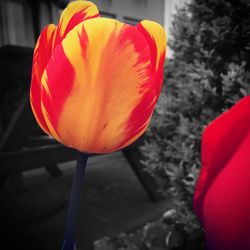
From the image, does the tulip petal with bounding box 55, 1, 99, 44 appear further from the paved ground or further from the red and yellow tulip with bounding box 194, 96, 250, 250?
the paved ground

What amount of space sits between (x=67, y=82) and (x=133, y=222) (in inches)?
77.4

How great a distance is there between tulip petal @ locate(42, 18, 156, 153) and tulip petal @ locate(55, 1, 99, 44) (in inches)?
1.7

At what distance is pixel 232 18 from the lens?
1174 mm

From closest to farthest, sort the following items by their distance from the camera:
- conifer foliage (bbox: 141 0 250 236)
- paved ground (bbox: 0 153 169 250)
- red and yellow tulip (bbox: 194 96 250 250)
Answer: red and yellow tulip (bbox: 194 96 250 250)
conifer foliage (bbox: 141 0 250 236)
paved ground (bbox: 0 153 169 250)

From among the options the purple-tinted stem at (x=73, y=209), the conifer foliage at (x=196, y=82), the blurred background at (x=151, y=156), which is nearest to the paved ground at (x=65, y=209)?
the blurred background at (x=151, y=156)

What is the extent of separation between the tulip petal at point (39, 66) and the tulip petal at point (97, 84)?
23mm

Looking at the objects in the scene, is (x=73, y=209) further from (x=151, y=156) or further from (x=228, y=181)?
(x=151, y=156)

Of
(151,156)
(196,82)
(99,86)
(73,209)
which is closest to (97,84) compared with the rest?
(99,86)

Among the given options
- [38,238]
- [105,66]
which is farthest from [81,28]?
[38,238]

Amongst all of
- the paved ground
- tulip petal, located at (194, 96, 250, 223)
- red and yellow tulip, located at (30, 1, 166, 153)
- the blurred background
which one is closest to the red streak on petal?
red and yellow tulip, located at (30, 1, 166, 153)

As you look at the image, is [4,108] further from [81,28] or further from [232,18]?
[81,28]

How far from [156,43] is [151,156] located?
3.97 feet

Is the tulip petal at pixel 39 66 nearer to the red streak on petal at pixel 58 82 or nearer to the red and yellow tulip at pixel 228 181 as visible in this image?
the red streak on petal at pixel 58 82

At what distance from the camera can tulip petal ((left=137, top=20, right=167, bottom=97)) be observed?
0.28m
